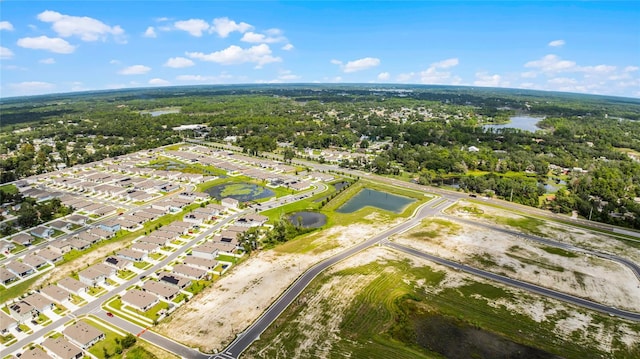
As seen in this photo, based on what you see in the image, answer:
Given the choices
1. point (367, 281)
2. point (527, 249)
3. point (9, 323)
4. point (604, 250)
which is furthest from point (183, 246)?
point (604, 250)

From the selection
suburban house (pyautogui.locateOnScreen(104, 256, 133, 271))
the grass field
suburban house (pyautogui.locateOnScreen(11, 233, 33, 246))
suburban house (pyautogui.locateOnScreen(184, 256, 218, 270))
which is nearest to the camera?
the grass field

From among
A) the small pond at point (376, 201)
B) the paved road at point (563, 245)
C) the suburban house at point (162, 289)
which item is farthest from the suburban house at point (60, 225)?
the paved road at point (563, 245)

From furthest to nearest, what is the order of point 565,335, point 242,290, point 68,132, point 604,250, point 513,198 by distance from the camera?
point 68,132 → point 513,198 → point 604,250 → point 242,290 → point 565,335

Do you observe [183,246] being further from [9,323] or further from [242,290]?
[9,323]

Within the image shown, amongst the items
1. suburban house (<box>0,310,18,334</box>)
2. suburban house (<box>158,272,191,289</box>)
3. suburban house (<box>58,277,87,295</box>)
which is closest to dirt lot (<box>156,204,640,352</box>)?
suburban house (<box>158,272,191,289</box>)

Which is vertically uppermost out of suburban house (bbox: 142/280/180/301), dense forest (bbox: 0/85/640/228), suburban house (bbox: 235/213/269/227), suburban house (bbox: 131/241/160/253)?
dense forest (bbox: 0/85/640/228)

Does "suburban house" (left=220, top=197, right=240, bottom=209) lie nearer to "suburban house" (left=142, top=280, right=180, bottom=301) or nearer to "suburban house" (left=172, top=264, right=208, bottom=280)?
"suburban house" (left=172, top=264, right=208, bottom=280)

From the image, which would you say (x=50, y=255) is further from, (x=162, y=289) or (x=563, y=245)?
(x=563, y=245)
